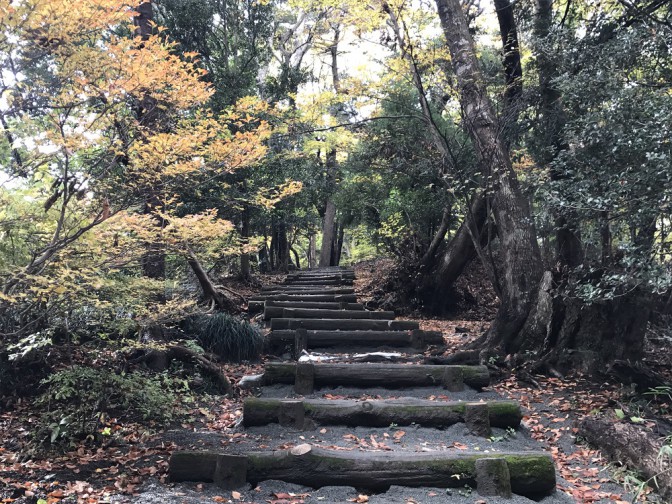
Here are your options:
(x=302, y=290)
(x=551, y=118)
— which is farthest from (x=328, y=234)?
(x=551, y=118)

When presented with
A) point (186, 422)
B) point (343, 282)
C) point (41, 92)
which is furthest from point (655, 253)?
point (343, 282)

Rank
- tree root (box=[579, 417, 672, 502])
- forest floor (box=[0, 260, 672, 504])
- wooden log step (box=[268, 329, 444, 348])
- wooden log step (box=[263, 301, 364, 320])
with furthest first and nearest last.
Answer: wooden log step (box=[263, 301, 364, 320]) < wooden log step (box=[268, 329, 444, 348]) < forest floor (box=[0, 260, 672, 504]) < tree root (box=[579, 417, 672, 502])

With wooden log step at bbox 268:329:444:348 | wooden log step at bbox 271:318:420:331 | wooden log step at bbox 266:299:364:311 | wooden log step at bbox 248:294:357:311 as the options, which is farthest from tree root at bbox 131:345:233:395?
wooden log step at bbox 248:294:357:311

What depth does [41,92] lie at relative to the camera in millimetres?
3959

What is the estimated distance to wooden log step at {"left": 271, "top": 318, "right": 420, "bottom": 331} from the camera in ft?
27.2

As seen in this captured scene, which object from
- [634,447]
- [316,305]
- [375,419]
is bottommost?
[375,419]

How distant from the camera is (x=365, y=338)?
7816 millimetres

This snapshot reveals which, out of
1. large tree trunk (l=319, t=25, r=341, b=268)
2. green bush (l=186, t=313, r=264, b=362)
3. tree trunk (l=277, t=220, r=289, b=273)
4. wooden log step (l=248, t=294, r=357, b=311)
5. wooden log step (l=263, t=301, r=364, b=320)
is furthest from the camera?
large tree trunk (l=319, t=25, r=341, b=268)

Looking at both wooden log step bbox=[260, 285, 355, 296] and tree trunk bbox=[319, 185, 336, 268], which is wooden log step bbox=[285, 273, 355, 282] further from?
tree trunk bbox=[319, 185, 336, 268]

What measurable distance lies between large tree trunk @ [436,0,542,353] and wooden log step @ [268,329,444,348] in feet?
3.99

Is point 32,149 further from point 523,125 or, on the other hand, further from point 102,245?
point 523,125

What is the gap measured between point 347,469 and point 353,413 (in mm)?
1066

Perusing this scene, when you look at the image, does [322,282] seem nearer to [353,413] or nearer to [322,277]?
[322,277]

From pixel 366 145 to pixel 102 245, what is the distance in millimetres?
8662
